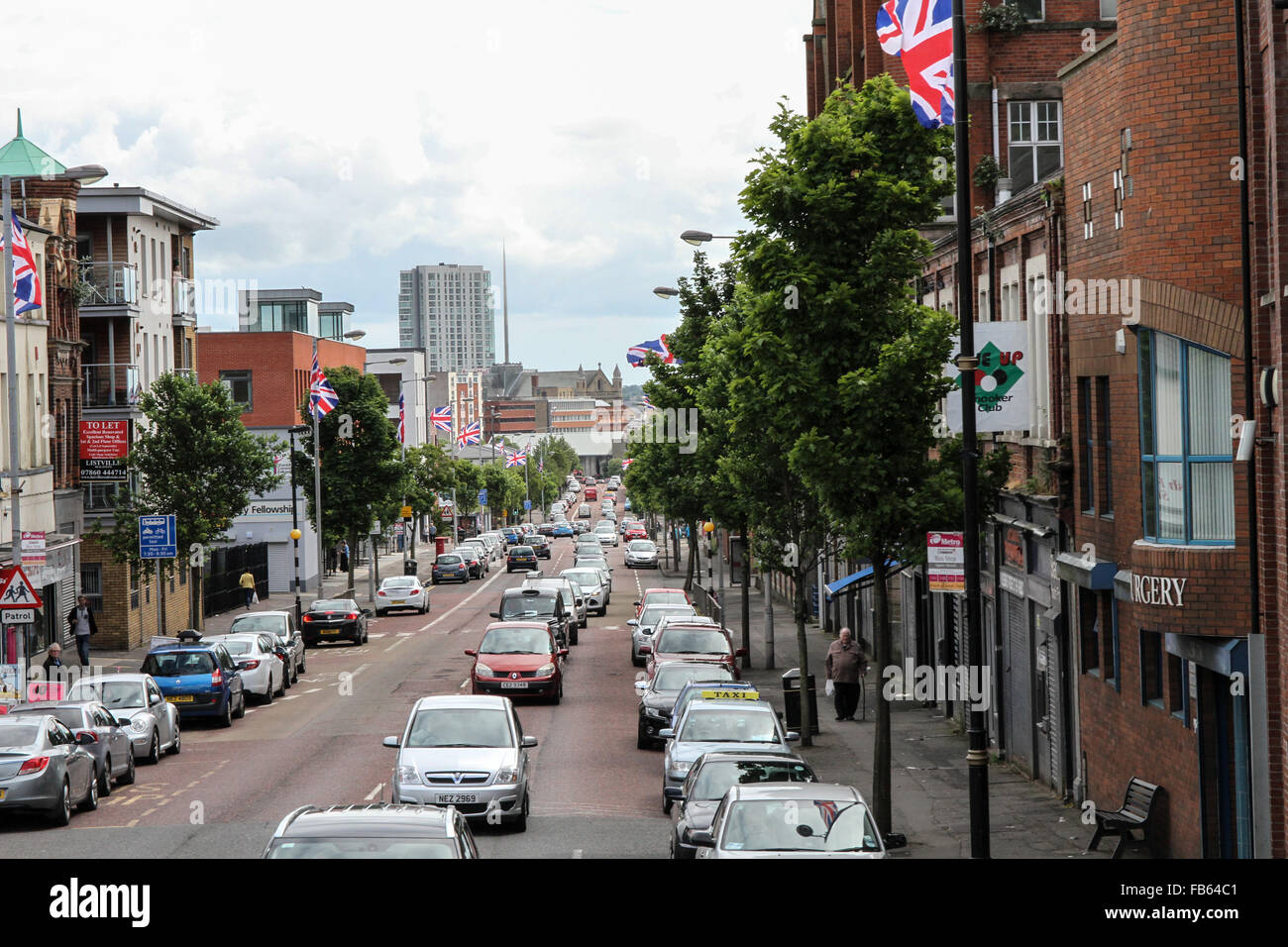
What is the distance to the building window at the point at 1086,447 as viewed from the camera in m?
19.6

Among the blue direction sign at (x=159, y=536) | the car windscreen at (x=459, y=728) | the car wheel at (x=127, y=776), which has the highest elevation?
the blue direction sign at (x=159, y=536)

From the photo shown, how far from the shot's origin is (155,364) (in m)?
56.9

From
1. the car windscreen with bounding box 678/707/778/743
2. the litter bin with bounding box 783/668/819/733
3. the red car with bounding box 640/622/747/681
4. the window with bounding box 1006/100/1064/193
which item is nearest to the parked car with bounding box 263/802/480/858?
the car windscreen with bounding box 678/707/778/743

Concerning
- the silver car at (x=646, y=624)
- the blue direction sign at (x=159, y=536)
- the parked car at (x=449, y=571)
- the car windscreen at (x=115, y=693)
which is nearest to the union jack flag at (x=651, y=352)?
the silver car at (x=646, y=624)

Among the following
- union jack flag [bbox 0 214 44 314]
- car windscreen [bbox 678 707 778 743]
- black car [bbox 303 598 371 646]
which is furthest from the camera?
black car [bbox 303 598 371 646]

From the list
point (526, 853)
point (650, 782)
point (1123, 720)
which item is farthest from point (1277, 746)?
point (650, 782)

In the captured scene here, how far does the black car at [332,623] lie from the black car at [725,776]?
33.1m

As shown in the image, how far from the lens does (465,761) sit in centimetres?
1959

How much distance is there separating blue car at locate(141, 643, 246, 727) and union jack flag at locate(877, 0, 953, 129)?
61.1 ft

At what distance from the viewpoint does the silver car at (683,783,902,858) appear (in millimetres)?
13328

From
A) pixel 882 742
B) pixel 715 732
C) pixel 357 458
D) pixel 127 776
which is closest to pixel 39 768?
pixel 127 776

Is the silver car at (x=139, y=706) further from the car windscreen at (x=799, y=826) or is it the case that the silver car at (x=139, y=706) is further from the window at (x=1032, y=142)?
the window at (x=1032, y=142)

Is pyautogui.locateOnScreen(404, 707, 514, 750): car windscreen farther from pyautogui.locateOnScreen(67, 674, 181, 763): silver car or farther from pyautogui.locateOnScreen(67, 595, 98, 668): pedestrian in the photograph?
pyautogui.locateOnScreen(67, 595, 98, 668): pedestrian
